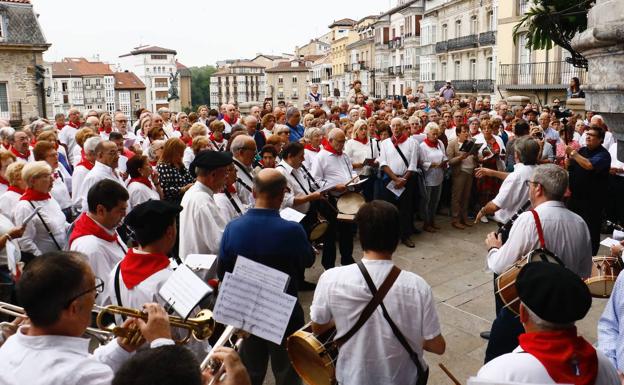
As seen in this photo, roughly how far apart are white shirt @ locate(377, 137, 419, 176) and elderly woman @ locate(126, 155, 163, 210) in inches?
148

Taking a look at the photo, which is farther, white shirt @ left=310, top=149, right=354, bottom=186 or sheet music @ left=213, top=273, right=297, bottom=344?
white shirt @ left=310, top=149, right=354, bottom=186

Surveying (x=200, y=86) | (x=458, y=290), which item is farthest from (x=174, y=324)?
(x=200, y=86)

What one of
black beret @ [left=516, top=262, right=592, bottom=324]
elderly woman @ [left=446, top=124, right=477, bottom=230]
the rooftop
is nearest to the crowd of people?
black beret @ [left=516, top=262, right=592, bottom=324]

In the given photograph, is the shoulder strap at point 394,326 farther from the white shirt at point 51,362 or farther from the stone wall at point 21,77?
the stone wall at point 21,77

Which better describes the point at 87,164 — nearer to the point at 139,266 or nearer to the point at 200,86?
the point at 139,266

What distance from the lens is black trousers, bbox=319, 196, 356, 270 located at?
747cm

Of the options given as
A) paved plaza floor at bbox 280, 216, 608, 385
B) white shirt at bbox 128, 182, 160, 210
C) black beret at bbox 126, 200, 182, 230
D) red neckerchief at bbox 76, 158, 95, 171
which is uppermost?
red neckerchief at bbox 76, 158, 95, 171

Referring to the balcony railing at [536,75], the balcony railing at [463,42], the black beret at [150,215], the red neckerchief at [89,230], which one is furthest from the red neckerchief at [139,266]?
the balcony railing at [463,42]

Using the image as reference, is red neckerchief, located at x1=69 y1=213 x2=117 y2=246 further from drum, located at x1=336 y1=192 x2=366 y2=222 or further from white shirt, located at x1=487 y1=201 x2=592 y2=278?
drum, located at x1=336 y1=192 x2=366 y2=222

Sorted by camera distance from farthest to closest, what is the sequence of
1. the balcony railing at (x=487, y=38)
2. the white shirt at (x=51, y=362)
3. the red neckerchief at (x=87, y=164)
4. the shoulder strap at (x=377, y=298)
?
1. the balcony railing at (x=487, y=38)
2. the red neckerchief at (x=87, y=164)
3. the shoulder strap at (x=377, y=298)
4. the white shirt at (x=51, y=362)

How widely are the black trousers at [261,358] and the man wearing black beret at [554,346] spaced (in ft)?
7.11

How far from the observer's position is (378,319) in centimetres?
319

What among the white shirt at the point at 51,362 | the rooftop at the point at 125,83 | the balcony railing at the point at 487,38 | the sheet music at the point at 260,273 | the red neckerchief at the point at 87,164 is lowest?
the white shirt at the point at 51,362

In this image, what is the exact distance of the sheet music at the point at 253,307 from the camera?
10.3ft
